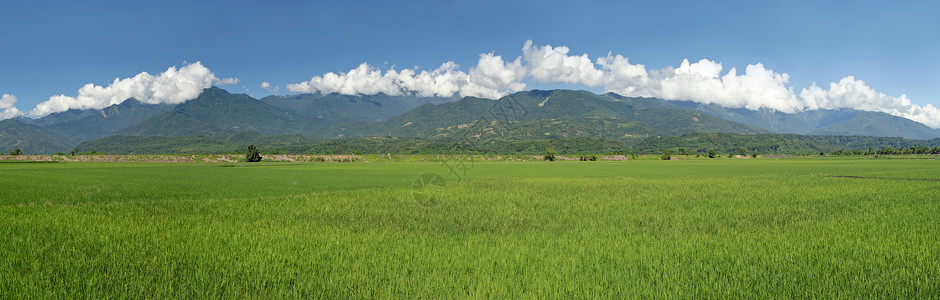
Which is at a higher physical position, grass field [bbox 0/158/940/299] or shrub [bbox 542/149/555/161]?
shrub [bbox 542/149/555/161]

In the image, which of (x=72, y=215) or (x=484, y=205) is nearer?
(x=72, y=215)

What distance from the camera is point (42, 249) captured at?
20.7 ft

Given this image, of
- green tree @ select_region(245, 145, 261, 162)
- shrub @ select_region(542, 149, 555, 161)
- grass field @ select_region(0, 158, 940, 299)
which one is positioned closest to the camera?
grass field @ select_region(0, 158, 940, 299)

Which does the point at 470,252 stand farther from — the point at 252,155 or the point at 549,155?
the point at 549,155

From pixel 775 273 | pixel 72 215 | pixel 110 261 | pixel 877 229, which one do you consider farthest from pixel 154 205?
pixel 877 229

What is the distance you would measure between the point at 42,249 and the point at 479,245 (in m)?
6.90

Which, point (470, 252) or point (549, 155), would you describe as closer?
point (470, 252)

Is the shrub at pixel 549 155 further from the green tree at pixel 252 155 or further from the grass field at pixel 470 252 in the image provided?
the grass field at pixel 470 252

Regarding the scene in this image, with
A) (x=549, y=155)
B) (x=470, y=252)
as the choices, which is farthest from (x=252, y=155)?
Answer: (x=470, y=252)

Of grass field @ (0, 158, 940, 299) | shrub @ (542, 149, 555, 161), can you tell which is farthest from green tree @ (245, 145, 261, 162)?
grass field @ (0, 158, 940, 299)

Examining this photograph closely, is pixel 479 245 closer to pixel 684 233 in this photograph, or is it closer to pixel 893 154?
pixel 684 233

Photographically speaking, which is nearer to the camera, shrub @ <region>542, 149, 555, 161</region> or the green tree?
the green tree

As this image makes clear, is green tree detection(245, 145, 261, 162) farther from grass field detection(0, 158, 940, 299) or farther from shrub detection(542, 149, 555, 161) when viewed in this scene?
grass field detection(0, 158, 940, 299)

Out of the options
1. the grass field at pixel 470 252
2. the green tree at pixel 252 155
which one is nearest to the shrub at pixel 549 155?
the green tree at pixel 252 155
